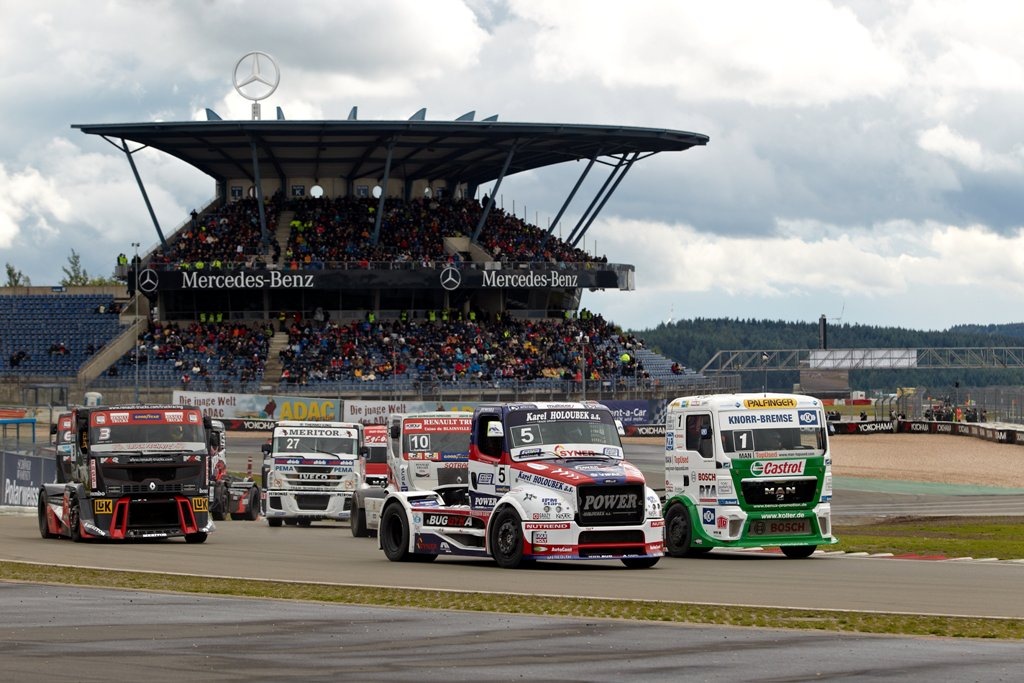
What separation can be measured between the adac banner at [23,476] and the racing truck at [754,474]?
2290cm

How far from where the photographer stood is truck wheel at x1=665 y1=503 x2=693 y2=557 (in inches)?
1024

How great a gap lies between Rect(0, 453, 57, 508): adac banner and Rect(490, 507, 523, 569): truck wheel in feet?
74.4

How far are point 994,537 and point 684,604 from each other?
1661 centimetres

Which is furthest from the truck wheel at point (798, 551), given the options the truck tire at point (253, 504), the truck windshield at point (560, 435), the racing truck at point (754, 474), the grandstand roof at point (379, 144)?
the grandstand roof at point (379, 144)

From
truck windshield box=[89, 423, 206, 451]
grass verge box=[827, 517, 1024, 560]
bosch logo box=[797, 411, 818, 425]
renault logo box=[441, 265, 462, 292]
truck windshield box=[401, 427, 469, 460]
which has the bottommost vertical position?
grass verge box=[827, 517, 1024, 560]

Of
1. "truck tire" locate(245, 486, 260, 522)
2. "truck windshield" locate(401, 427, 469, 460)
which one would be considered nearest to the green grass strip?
"truck windshield" locate(401, 427, 469, 460)

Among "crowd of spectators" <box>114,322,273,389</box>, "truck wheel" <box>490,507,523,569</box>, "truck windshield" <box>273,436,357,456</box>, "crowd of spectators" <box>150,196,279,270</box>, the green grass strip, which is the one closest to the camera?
the green grass strip

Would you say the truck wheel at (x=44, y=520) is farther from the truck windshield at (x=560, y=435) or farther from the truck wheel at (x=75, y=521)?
the truck windshield at (x=560, y=435)

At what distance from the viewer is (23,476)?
144 feet

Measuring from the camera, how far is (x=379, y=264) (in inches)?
3469

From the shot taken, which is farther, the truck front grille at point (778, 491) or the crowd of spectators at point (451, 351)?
the crowd of spectators at point (451, 351)

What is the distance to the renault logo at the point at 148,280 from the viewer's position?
287 feet

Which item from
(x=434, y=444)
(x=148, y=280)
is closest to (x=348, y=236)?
(x=148, y=280)

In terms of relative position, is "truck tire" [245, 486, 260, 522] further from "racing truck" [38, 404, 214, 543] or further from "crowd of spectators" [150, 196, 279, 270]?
"crowd of spectators" [150, 196, 279, 270]
